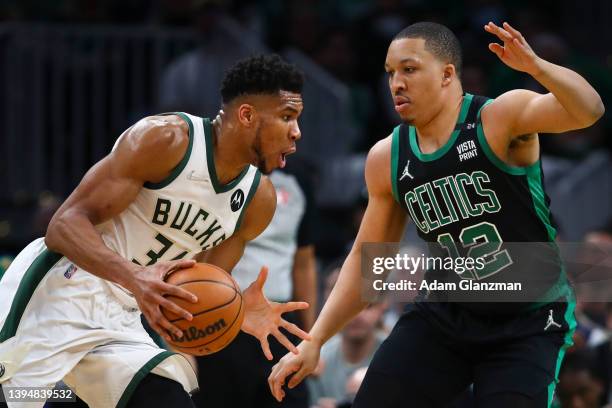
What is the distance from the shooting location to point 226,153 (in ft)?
18.5

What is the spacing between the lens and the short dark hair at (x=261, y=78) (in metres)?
5.65

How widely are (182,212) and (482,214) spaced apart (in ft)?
4.41

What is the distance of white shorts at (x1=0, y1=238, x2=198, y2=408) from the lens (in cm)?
530

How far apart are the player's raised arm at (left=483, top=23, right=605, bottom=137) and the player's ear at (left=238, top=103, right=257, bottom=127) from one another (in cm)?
118

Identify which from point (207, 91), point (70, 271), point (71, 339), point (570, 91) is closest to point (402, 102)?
point (570, 91)

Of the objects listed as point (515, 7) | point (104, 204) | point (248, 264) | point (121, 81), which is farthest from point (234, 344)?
point (515, 7)

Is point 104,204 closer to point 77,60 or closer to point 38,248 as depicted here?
point 38,248

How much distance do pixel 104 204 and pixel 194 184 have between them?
0.45m

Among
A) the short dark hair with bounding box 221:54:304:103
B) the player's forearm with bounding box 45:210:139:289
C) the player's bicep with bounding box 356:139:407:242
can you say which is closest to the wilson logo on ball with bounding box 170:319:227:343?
the player's forearm with bounding box 45:210:139:289

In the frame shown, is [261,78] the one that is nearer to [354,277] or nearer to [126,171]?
[126,171]

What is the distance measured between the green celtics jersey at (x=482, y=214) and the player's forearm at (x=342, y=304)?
423mm

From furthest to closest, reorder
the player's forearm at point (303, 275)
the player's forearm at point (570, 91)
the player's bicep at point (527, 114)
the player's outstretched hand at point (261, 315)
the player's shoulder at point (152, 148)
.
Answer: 1. the player's forearm at point (303, 275)
2. the player's outstretched hand at point (261, 315)
3. the player's shoulder at point (152, 148)
4. the player's bicep at point (527, 114)
5. the player's forearm at point (570, 91)

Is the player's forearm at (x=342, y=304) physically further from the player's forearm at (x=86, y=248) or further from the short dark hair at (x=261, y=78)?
the player's forearm at (x=86, y=248)

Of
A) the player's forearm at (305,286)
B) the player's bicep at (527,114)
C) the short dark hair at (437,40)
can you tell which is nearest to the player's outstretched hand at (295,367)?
the player's bicep at (527,114)
